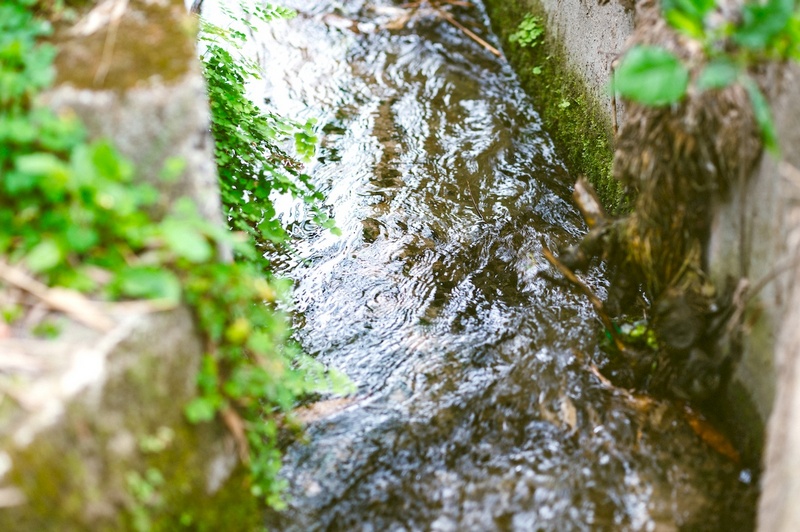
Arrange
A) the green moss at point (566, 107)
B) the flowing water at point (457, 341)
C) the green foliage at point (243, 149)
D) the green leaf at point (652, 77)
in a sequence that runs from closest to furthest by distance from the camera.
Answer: the green leaf at point (652, 77)
the flowing water at point (457, 341)
the green foliage at point (243, 149)
the green moss at point (566, 107)

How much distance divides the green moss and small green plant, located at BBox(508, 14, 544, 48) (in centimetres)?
5

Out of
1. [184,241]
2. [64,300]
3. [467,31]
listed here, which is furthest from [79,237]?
[467,31]

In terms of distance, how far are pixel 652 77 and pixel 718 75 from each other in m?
0.23

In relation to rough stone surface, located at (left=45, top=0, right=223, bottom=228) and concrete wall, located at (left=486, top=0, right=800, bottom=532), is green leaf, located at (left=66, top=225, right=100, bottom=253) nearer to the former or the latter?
rough stone surface, located at (left=45, top=0, right=223, bottom=228)

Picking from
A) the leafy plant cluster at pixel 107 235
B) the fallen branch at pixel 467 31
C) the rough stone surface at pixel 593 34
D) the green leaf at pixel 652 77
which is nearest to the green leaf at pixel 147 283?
the leafy plant cluster at pixel 107 235

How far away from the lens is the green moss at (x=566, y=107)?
4.54 metres

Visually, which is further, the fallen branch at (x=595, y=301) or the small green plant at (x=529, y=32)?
the small green plant at (x=529, y=32)

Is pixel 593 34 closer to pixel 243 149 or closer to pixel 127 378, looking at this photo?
pixel 243 149

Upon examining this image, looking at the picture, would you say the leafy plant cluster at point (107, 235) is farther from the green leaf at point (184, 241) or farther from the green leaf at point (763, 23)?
the green leaf at point (763, 23)

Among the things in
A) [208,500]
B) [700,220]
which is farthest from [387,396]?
[700,220]

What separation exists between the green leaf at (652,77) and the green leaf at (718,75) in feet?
0.30

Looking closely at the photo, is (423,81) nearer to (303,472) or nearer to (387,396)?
(387,396)

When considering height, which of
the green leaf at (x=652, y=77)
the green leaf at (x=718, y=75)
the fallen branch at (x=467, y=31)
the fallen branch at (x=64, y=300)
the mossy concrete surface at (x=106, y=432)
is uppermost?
the green leaf at (x=718, y=75)

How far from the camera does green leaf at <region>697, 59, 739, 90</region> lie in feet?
7.61
